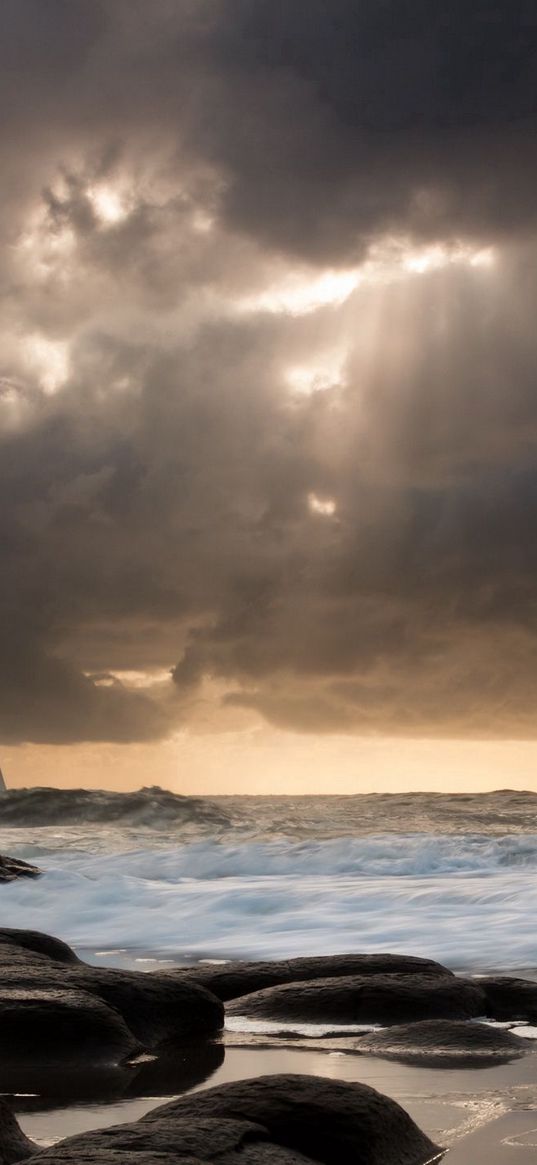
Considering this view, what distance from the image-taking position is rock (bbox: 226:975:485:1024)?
20.0 ft

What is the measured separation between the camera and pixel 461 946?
9.10m

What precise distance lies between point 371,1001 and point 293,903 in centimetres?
583

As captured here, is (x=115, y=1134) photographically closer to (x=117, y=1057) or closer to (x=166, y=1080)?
(x=166, y=1080)

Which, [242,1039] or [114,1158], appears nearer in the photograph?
[114,1158]

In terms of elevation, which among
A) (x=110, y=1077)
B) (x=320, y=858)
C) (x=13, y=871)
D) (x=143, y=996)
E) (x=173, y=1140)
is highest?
(x=320, y=858)

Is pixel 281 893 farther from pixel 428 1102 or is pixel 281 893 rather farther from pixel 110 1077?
pixel 428 1102

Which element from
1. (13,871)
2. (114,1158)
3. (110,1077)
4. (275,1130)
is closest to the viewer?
(114,1158)

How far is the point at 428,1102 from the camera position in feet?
14.1

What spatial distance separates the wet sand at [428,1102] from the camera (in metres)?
3.76

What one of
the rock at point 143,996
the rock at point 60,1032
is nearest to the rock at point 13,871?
the rock at point 143,996

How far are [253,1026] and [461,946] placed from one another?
3409mm

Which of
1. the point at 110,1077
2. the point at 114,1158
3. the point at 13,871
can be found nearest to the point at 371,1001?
the point at 110,1077

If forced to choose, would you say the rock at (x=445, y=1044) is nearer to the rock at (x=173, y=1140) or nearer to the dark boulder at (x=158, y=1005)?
the dark boulder at (x=158, y=1005)

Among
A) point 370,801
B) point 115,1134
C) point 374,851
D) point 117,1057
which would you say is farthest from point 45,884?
point 370,801
